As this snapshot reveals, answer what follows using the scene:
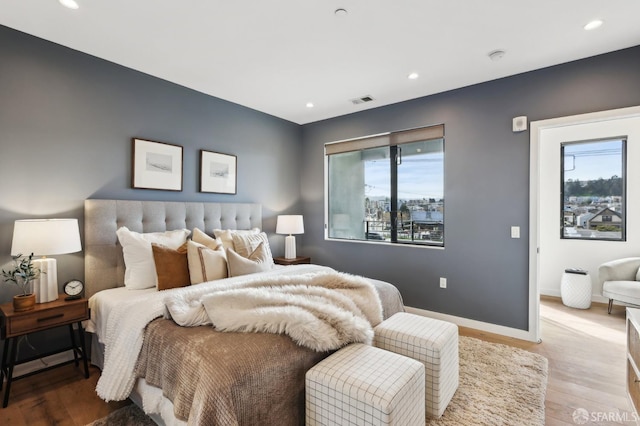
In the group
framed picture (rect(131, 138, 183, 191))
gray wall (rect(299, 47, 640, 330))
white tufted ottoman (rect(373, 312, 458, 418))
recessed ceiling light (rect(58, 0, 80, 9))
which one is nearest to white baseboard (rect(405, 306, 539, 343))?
gray wall (rect(299, 47, 640, 330))

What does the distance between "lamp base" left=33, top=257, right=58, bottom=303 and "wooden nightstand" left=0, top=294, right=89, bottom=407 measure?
0.18ft

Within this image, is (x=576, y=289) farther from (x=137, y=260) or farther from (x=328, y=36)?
(x=137, y=260)

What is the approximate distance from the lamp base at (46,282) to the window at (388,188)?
3.16 meters

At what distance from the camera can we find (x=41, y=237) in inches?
83.8

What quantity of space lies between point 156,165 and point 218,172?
721 mm

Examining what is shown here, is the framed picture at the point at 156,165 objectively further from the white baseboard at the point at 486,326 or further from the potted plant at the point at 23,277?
the white baseboard at the point at 486,326

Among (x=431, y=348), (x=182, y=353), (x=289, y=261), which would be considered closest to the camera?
(x=182, y=353)

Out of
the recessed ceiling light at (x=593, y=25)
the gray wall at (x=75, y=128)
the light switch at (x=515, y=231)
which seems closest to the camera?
the recessed ceiling light at (x=593, y=25)

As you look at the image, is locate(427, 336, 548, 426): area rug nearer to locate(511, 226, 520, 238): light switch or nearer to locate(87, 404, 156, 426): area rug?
locate(511, 226, 520, 238): light switch

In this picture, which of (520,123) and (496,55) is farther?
(520,123)

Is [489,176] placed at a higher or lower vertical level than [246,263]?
higher

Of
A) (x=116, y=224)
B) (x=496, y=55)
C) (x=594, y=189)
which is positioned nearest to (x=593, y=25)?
(x=496, y=55)

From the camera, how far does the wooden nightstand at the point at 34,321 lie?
2029mm

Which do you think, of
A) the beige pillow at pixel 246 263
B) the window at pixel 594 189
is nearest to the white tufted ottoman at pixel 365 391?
the beige pillow at pixel 246 263
